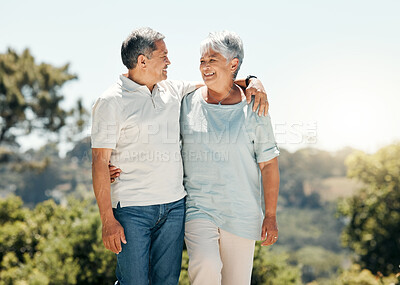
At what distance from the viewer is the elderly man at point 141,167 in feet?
7.24

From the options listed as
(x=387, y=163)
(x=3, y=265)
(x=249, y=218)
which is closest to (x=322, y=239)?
(x=387, y=163)

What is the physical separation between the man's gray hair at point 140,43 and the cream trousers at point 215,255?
941 millimetres

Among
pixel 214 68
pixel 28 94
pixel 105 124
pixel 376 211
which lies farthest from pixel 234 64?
pixel 28 94

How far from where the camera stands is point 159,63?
238cm

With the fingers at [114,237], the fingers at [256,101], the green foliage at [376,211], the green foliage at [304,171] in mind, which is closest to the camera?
the fingers at [114,237]

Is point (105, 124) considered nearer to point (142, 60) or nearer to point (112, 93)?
point (112, 93)

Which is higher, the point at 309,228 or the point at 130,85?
the point at 130,85

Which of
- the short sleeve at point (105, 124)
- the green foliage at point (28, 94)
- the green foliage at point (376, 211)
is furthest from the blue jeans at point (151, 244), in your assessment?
the green foliage at point (28, 94)

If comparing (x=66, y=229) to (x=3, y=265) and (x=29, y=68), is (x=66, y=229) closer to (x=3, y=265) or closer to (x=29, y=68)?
(x=3, y=265)

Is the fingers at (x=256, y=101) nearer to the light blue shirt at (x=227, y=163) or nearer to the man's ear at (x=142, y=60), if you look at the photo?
the light blue shirt at (x=227, y=163)

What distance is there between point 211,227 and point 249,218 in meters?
0.22

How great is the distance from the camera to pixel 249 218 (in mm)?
2484

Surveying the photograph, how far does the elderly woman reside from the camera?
2.45 metres

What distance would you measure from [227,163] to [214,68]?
0.53 m
